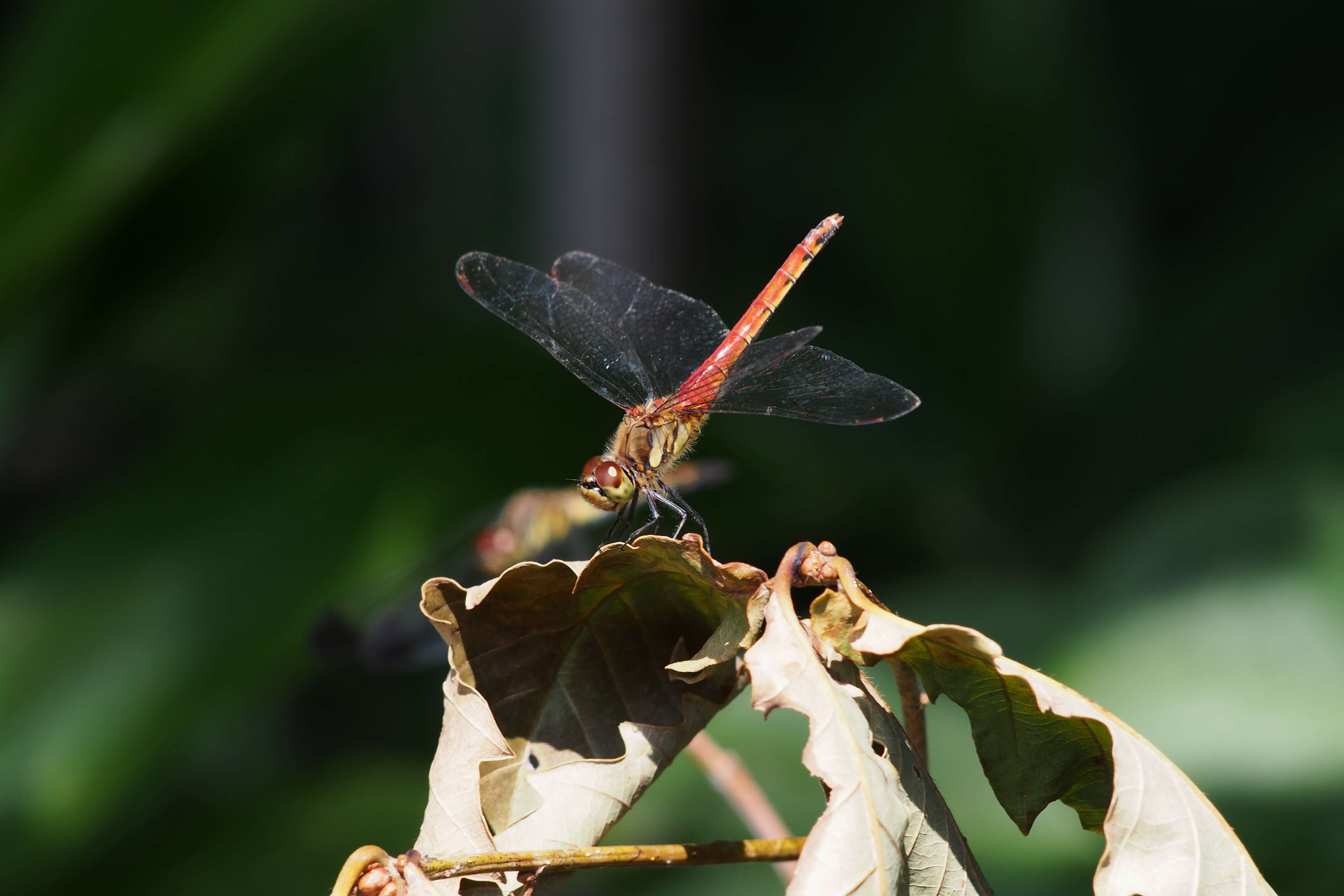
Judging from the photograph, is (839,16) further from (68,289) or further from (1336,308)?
(68,289)

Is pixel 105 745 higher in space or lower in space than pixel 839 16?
lower

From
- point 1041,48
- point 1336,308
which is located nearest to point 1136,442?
point 1336,308

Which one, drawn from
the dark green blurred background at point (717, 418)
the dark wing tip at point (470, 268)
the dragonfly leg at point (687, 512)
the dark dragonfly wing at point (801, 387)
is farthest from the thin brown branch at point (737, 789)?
the dark wing tip at point (470, 268)

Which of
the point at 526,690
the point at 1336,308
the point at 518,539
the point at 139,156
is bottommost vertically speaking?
the point at 1336,308

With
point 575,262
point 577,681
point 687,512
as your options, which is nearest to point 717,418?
point 575,262

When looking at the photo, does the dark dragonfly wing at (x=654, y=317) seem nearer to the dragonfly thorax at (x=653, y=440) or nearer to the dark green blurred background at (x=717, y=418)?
the dragonfly thorax at (x=653, y=440)

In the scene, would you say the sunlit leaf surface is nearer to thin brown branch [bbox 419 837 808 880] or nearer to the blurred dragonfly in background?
thin brown branch [bbox 419 837 808 880]

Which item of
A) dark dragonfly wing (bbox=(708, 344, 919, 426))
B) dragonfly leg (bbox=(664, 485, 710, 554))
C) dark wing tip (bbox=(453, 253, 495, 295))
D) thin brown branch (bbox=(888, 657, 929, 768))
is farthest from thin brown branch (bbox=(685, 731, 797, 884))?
dark wing tip (bbox=(453, 253, 495, 295))
